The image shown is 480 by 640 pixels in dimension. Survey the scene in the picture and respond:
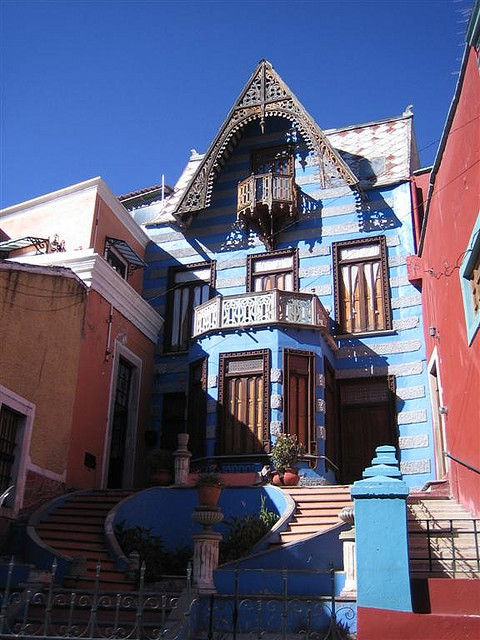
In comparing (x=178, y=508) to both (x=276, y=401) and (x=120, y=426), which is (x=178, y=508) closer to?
(x=276, y=401)

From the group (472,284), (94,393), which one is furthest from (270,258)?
→ (472,284)

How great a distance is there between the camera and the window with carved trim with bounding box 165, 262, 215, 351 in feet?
64.8

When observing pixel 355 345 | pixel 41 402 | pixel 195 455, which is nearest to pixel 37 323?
pixel 41 402

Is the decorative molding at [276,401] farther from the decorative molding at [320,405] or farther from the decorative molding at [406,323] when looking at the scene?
the decorative molding at [406,323]

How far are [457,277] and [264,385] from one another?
6.56 metres

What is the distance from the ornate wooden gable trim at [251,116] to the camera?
19312mm

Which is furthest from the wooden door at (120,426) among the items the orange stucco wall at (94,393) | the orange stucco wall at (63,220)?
the orange stucco wall at (63,220)

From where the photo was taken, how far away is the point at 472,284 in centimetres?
980

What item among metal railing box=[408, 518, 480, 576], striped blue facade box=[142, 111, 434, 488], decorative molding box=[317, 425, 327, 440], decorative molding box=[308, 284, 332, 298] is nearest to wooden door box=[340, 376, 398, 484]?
striped blue facade box=[142, 111, 434, 488]

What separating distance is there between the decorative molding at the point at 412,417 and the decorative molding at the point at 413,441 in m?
0.36

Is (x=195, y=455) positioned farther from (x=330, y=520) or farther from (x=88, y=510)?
(x=330, y=520)

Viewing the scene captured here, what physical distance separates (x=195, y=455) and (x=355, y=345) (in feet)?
15.7

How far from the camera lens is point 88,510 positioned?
13656 mm

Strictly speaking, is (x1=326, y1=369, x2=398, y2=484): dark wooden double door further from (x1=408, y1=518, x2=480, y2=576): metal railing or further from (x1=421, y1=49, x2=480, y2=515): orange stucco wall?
(x1=408, y1=518, x2=480, y2=576): metal railing
